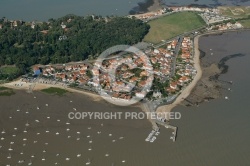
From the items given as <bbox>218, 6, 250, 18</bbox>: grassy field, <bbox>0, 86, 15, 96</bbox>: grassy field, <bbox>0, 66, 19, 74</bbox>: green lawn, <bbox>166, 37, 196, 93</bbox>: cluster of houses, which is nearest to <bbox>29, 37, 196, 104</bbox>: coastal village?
<bbox>166, 37, 196, 93</bbox>: cluster of houses

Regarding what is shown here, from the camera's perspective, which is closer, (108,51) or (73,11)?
(108,51)

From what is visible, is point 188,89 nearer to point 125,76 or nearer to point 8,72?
point 125,76

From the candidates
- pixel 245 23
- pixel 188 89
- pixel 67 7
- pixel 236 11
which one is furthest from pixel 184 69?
pixel 67 7

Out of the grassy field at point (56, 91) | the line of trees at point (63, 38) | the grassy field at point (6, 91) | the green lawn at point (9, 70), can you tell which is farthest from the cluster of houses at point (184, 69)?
the green lawn at point (9, 70)

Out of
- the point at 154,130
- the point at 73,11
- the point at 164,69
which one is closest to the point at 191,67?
the point at 164,69

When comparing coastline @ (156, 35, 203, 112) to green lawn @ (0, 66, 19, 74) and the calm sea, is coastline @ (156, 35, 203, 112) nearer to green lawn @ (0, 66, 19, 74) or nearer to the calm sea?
green lawn @ (0, 66, 19, 74)

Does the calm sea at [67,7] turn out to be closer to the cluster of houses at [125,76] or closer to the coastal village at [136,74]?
the coastal village at [136,74]

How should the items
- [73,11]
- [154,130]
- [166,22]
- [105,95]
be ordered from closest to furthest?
[154,130] < [105,95] < [166,22] < [73,11]

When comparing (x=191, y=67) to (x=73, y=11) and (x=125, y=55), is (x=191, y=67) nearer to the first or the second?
(x=125, y=55)
